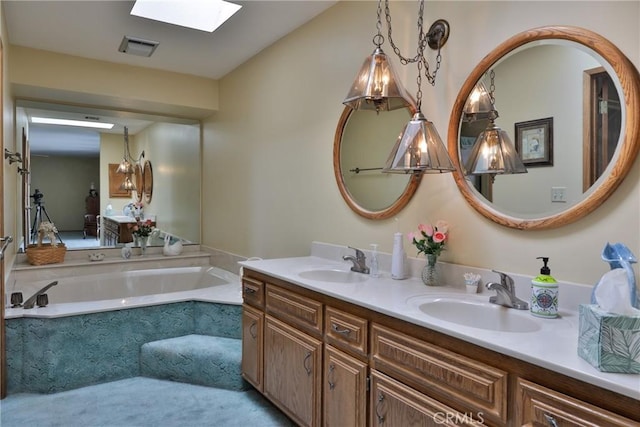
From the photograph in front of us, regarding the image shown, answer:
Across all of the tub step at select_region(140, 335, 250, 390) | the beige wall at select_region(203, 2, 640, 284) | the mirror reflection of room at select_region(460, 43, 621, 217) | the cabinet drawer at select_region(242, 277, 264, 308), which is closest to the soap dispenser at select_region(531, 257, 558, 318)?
the beige wall at select_region(203, 2, 640, 284)

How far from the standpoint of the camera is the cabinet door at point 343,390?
169 cm

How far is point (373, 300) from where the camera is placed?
1.66 metres

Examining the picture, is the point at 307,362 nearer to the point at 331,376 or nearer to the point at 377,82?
the point at 331,376

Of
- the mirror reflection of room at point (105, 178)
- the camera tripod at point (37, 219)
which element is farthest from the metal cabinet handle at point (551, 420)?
the camera tripod at point (37, 219)

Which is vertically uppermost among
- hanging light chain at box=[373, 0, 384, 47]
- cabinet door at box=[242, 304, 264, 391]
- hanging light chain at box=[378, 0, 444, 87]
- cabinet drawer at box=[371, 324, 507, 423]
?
hanging light chain at box=[373, 0, 384, 47]

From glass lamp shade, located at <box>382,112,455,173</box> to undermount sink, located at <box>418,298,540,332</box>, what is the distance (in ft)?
1.87

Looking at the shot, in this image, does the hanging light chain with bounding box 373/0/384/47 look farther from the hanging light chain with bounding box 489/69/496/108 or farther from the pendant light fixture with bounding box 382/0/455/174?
the hanging light chain with bounding box 489/69/496/108

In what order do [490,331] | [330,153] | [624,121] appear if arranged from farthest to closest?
[330,153] < [624,121] < [490,331]

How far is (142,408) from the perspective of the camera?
2.49m

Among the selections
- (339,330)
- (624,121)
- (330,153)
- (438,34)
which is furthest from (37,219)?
(624,121)

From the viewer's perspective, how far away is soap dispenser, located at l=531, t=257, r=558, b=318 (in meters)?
1.42

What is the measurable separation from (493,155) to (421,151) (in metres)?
0.31

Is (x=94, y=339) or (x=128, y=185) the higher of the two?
(x=128, y=185)

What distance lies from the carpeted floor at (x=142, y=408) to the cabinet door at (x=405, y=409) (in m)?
0.92
